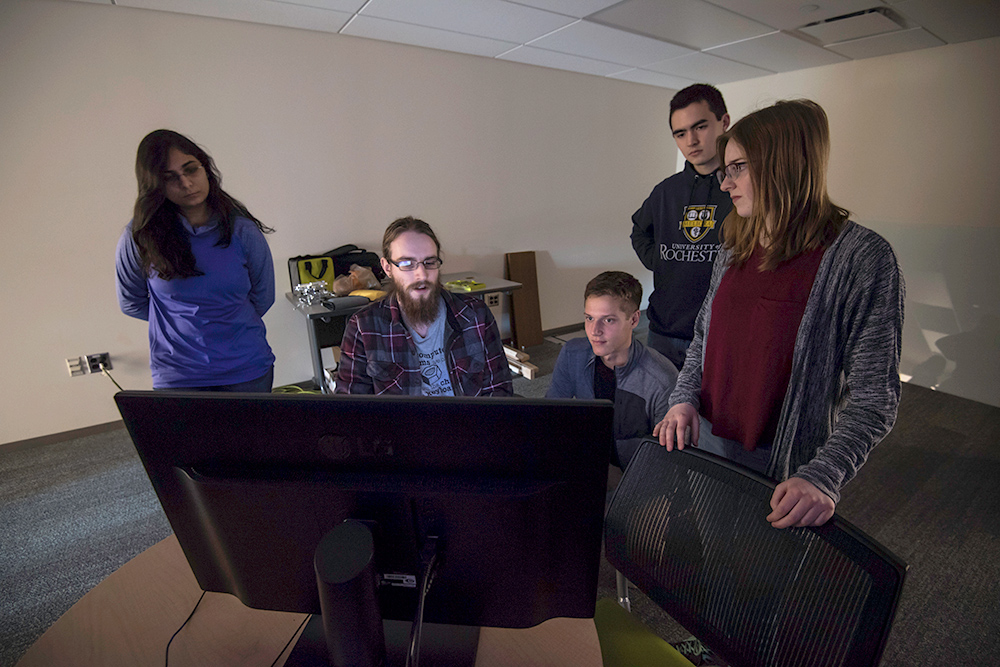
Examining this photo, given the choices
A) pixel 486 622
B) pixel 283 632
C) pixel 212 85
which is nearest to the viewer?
pixel 486 622

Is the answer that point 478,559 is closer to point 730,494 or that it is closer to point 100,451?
point 730,494

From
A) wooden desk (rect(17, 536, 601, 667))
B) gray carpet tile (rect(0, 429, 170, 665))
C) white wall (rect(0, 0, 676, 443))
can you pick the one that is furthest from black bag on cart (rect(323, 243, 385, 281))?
wooden desk (rect(17, 536, 601, 667))

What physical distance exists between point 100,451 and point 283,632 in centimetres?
288

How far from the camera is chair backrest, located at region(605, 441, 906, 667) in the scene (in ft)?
2.24

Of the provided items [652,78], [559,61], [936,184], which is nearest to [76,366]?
[559,61]

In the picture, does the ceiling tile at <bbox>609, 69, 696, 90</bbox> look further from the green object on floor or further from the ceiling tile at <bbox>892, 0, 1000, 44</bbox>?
the green object on floor

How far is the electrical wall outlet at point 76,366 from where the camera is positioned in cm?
288

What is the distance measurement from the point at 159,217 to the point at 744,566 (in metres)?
1.87

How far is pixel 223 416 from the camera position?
543mm

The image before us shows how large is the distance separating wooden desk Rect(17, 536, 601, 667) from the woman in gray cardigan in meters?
0.41

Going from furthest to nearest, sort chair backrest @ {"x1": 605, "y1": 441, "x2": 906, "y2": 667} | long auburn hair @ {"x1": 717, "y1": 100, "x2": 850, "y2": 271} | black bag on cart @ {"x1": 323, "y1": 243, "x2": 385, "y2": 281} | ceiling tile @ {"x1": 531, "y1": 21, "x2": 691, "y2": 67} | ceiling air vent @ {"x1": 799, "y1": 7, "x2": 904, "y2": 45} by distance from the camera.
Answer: black bag on cart @ {"x1": 323, "y1": 243, "x2": 385, "y2": 281} < ceiling tile @ {"x1": 531, "y1": 21, "x2": 691, "y2": 67} < ceiling air vent @ {"x1": 799, "y1": 7, "x2": 904, "y2": 45} < long auburn hair @ {"x1": 717, "y1": 100, "x2": 850, "y2": 271} < chair backrest @ {"x1": 605, "y1": 441, "x2": 906, "y2": 667}

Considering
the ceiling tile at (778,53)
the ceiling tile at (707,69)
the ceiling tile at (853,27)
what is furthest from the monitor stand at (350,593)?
the ceiling tile at (707,69)

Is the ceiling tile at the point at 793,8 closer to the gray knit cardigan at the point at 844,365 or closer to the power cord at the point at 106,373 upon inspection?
the gray knit cardigan at the point at 844,365

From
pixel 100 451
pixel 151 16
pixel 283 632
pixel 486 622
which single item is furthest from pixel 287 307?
pixel 486 622
